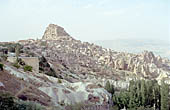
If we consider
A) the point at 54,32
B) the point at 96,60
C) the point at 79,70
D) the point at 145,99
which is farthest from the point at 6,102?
the point at 54,32

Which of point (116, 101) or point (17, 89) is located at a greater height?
point (17, 89)

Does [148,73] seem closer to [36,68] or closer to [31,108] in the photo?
[36,68]

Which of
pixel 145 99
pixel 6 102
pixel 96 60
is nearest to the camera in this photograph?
pixel 6 102

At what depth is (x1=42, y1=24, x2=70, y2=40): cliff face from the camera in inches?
4119

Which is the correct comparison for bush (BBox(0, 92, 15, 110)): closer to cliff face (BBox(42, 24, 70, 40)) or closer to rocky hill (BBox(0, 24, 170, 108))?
rocky hill (BBox(0, 24, 170, 108))

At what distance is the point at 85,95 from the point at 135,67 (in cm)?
4782

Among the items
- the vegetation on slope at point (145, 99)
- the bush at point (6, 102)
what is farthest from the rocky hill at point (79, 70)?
the bush at point (6, 102)

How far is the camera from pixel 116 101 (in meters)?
20.3

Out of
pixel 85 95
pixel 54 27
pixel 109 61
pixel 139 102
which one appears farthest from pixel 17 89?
pixel 54 27

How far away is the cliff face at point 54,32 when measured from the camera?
104625mm

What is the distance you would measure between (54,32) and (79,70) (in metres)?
59.5

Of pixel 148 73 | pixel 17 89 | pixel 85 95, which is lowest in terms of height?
pixel 148 73

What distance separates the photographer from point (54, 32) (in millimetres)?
105812

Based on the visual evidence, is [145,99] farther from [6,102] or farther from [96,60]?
[96,60]
